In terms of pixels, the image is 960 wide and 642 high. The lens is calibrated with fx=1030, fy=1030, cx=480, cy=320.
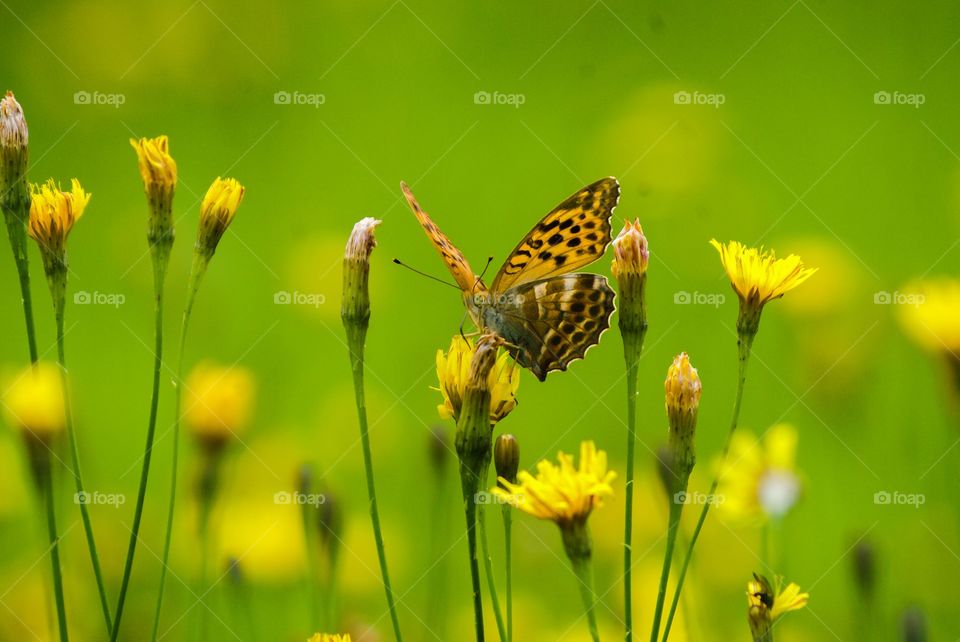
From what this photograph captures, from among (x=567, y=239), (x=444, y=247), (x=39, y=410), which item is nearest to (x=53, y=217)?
(x=39, y=410)

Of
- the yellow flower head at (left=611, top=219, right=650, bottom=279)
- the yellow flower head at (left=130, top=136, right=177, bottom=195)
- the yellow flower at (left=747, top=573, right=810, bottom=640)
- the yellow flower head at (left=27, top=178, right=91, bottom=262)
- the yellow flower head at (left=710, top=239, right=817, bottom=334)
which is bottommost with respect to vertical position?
the yellow flower at (left=747, top=573, right=810, bottom=640)

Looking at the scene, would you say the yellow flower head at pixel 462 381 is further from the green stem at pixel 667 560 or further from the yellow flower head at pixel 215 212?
the yellow flower head at pixel 215 212

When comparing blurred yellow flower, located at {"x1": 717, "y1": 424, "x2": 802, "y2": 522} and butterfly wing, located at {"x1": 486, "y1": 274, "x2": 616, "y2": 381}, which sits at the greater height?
butterfly wing, located at {"x1": 486, "y1": 274, "x2": 616, "y2": 381}

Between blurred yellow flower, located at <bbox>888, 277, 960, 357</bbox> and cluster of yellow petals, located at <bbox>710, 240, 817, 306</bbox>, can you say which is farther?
blurred yellow flower, located at <bbox>888, 277, 960, 357</bbox>

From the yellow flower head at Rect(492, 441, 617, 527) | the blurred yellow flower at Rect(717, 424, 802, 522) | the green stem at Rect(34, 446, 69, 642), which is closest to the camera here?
the yellow flower head at Rect(492, 441, 617, 527)

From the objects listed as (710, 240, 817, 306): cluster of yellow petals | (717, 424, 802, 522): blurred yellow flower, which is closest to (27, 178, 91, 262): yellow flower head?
(710, 240, 817, 306): cluster of yellow petals

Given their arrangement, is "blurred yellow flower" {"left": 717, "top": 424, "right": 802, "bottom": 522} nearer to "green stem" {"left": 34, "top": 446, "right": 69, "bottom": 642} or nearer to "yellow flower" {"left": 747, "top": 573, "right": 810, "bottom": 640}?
"yellow flower" {"left": 747, "top": 573, "right": 810, "bottom": 640}

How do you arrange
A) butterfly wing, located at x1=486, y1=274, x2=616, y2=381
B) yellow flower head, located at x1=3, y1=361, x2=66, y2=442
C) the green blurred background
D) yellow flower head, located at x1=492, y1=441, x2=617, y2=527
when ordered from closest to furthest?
yellow flower head, located at x1=492, y1=441, x2=617, y2=527, yellow flower head, located at x1=3, y1=361, x2=66, y2=442, butterfly wing, located at x1=486, y1=274, x2=616, y2=381, the green blurred background
